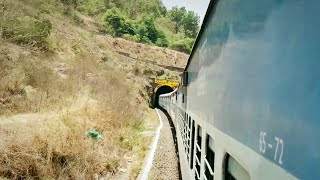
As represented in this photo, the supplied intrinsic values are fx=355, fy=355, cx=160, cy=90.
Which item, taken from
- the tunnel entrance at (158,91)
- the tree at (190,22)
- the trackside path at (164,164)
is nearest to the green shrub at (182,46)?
the tunnel entrance at (158,91)

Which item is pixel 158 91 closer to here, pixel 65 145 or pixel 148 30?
pixel 148 30

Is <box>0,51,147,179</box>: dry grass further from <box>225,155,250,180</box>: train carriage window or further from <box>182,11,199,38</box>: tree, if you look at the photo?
<box>182,11,199,38</box>: tree

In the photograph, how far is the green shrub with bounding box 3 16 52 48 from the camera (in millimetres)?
16487

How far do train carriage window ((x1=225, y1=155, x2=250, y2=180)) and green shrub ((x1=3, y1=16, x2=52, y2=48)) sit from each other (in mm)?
14038

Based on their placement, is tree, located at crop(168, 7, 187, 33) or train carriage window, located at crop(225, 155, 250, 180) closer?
train carriage window, located at crop(225, 155, 250, 180)

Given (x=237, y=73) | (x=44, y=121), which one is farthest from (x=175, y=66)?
(x=237, y=73)

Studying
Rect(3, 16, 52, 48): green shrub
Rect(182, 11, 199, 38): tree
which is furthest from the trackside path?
Rect(182, 11, 199, 38): tree

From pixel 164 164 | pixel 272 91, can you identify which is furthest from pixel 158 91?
pixel 272 91

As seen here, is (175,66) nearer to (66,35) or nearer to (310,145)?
(66,35)

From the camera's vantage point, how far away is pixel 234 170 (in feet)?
8.34

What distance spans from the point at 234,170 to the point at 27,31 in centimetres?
1842

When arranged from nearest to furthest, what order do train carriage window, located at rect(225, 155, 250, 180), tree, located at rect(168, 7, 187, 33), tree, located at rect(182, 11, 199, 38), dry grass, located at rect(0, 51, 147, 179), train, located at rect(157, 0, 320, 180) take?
train, located at rect(157, 0, 320, 180)
train carriage window, located at rect(225, 155, 250, 180)
dry grass, located at rect(0, 51, 147, 179)
tree, located at rect(182, 11, 199, 38)
tree, located at rect(168, 7, 187, 33)

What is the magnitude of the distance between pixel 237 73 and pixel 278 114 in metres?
0.93

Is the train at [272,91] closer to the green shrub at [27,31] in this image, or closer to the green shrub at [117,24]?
the green shrub at [27,31]
